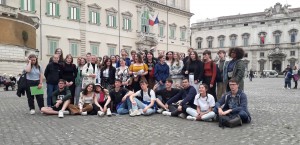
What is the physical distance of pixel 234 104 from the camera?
316 inches

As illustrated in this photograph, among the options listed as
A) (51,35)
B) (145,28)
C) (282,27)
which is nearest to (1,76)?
(51,35)

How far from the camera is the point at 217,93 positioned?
10008 millimetres

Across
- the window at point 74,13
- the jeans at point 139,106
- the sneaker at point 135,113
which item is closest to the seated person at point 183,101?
the jeans at point 139,106

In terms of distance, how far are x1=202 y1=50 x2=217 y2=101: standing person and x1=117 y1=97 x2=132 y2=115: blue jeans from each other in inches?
95.0

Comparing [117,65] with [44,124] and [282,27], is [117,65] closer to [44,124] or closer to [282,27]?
[44,124]

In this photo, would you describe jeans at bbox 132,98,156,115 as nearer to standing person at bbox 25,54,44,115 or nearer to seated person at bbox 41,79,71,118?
seated person at bbox 41,79,71,118

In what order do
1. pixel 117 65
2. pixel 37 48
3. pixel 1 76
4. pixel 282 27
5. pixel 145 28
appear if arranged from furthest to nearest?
pixel 282 27 → pixel 145 28 → pixel 37 48 → pixel 1 76 → pixel 117 65

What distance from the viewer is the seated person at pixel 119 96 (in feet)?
31.8

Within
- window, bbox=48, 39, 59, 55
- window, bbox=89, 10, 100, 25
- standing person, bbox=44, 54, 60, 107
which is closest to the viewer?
standing person, bbox=44, 54, 60, 107

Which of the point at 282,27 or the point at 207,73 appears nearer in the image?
the point at 207,73

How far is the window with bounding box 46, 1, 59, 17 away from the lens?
30.4m

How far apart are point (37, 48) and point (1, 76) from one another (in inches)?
274

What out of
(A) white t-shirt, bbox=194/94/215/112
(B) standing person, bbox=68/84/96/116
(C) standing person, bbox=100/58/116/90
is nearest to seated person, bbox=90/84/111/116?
(B) standing person, bbox=68/84/96/116

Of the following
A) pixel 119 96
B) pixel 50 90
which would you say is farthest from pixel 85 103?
pixel 50 90
